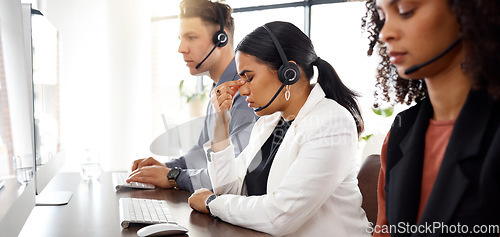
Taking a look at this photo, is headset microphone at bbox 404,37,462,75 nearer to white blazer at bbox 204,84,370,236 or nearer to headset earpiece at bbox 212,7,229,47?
white blazer at bbox 204,84,370,236

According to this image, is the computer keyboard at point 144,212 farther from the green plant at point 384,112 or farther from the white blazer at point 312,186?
the green plant at point 384,112

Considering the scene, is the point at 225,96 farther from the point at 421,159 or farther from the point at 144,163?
the point at 421,159

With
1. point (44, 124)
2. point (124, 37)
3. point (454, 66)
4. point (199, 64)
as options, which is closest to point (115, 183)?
point (44, 124)

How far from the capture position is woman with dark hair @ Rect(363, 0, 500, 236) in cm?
76

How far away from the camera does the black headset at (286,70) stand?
1590 mm

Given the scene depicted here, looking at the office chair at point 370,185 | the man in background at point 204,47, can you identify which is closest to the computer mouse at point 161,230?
the office chair at point 370,185

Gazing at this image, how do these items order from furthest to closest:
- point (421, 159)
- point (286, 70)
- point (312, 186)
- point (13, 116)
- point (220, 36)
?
point (220, 36) → point (286, 70) → point (312, 186) → point (13, 116) → point (421, 159)

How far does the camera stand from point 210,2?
2.30 meters

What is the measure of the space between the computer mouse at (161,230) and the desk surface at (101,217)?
3 cm

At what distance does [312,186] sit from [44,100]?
3.60 feet

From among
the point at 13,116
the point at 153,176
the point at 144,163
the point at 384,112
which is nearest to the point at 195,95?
the point at 384,112

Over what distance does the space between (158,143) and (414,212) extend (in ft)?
8.69

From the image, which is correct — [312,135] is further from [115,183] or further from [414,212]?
[115,183]

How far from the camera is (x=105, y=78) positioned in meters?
4.27
